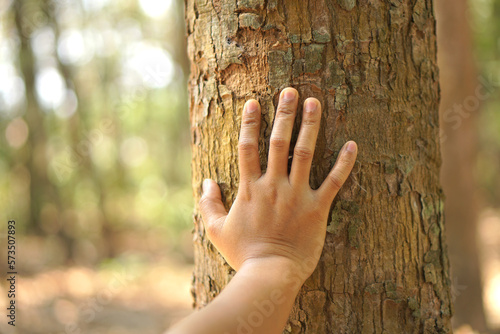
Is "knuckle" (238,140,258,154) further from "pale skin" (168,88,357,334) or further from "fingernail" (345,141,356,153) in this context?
"fingernail" (345,141,356,153)

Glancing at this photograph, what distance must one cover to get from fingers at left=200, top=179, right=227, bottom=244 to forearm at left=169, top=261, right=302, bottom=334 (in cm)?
22

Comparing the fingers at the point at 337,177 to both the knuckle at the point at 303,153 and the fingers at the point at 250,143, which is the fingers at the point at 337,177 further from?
the fingers at the point at 250,143

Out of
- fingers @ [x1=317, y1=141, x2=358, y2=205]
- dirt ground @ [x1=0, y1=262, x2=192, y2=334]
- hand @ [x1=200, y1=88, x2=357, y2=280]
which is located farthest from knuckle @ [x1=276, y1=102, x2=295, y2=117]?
dirt ground @ [x1=0, y1=262, x2=192, y2=334]

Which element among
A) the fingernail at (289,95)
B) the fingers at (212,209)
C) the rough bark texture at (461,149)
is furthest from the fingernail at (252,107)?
the rough bark texture at (461,149)

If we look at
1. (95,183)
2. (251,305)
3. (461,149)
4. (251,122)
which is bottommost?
(251,305)

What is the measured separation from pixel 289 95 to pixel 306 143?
0.58ft

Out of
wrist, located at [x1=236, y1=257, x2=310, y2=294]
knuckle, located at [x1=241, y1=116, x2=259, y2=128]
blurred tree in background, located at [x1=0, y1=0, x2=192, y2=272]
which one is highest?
blurred tree in background, located at [x1=0, y1=0, x2=192, y2=272]

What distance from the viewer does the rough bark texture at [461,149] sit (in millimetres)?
4309

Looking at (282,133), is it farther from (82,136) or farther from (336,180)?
(82,136)

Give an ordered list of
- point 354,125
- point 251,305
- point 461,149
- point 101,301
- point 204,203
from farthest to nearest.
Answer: point 101,301 → point 461,149 → point 204,203 → point 354,125 → point 251,305

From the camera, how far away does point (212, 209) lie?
1476mm

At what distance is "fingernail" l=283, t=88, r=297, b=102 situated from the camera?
134cm

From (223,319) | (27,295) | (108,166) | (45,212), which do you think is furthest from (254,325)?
(108,166)

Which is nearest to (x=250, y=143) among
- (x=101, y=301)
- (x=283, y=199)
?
(x=283, y=199)
